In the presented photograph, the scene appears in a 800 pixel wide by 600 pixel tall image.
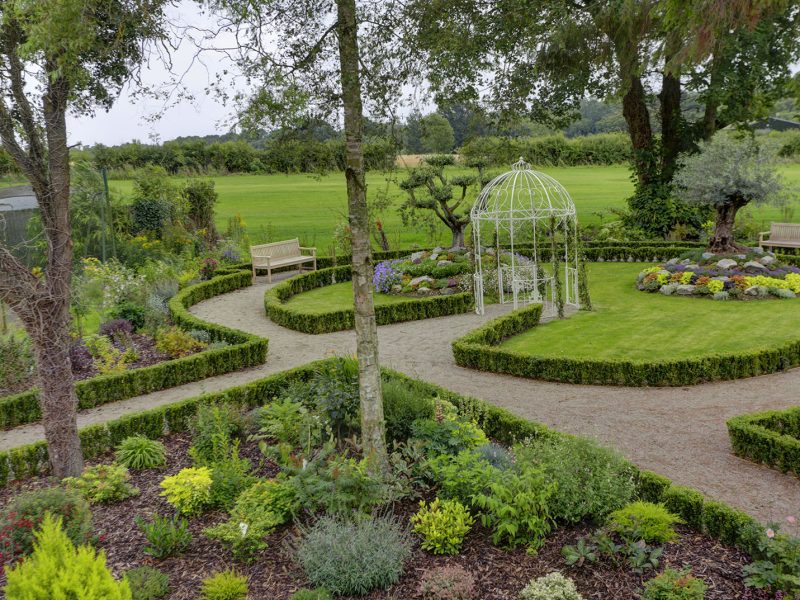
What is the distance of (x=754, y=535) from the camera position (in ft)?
15.6

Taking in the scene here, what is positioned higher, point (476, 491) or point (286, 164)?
point (286, 164)

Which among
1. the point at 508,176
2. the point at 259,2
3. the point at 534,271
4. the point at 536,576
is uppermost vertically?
the point at 259,2

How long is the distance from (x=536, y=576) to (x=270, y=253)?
1563 centimetres

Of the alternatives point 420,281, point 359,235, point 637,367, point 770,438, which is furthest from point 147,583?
point 420,281

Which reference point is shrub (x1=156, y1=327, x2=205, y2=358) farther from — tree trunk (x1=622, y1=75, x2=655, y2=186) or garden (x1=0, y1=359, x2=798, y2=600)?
tree trunk (x1=622, y1=75, x2=655, y2=186)

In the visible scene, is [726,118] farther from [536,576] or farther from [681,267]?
[536,576]

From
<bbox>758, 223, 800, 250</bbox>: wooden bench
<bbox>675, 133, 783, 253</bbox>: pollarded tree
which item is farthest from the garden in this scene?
<bbox>758, 223, 800, 250</bbox>: wooden bench

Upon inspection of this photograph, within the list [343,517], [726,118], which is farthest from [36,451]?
[726,118]

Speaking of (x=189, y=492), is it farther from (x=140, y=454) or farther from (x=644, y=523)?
(x=644, y=523)

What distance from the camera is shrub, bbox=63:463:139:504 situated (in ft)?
20.1

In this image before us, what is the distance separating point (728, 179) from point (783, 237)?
588 centimetres

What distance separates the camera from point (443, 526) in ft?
16.8

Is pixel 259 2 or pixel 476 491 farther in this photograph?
pixel 476 491

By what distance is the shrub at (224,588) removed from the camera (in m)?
4.48
